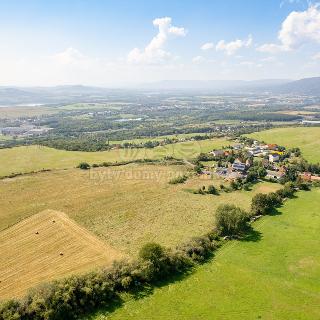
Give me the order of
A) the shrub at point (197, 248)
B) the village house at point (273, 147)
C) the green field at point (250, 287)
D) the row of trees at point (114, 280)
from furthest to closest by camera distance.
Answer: the village house at point (273, 147) → the shrub at point (197, 248) → the green field at point (250, 287) → the row of trees at point (114, 280)

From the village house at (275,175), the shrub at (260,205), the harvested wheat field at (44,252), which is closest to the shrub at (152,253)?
the harvested wheat field at (44,252)

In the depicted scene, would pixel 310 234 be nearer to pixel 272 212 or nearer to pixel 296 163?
pixel 272 212

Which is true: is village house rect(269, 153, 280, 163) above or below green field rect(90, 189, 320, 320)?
below

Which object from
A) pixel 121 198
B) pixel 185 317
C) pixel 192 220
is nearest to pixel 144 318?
pixel 185 317

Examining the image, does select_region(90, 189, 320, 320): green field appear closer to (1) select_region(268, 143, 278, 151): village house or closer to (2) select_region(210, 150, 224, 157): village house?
(2) select_region(210, 150, 224, 157): village house

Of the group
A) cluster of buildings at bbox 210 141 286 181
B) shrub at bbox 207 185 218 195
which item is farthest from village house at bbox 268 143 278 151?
shrub at bbox 207 185 218 195

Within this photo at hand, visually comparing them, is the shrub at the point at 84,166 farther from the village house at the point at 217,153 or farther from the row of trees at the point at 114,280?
the row of trees at the point at 114,280
